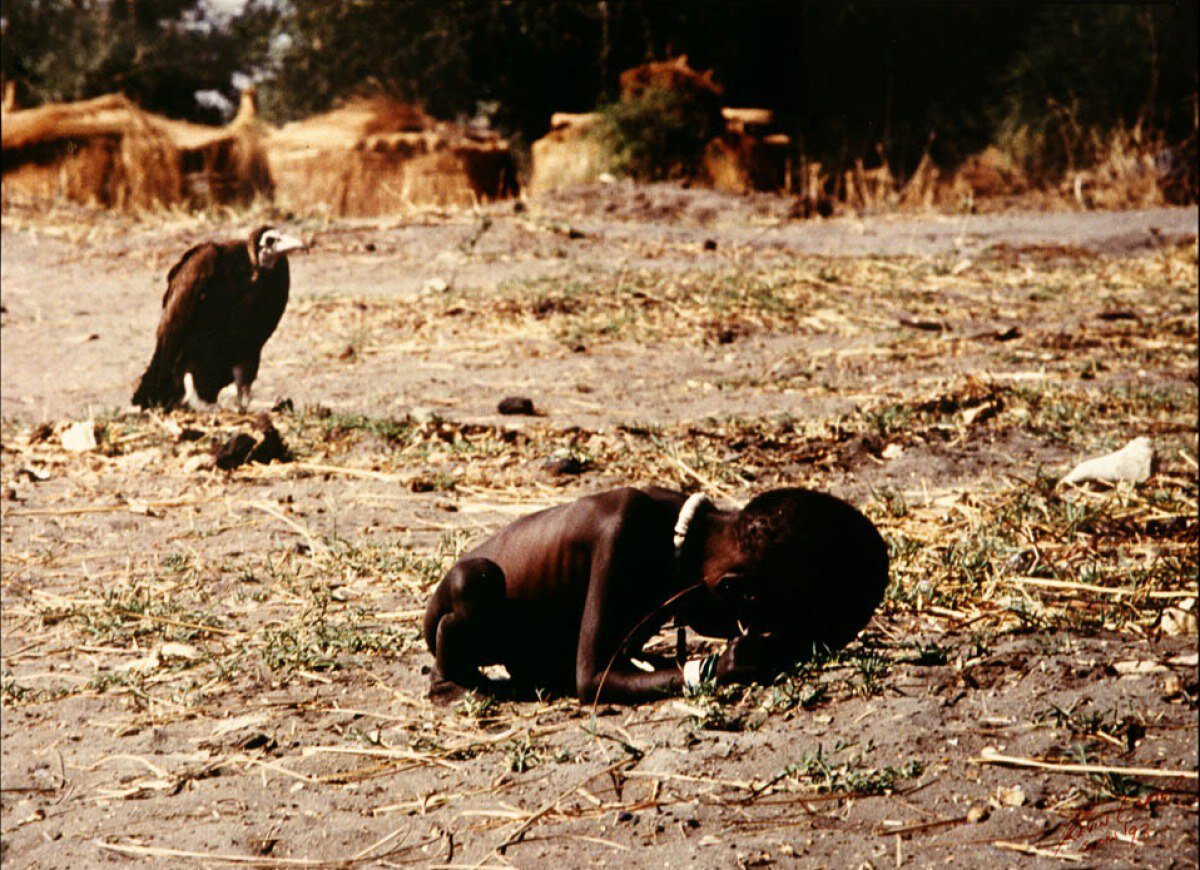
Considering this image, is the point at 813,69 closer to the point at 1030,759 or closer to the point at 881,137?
the point at 881,137

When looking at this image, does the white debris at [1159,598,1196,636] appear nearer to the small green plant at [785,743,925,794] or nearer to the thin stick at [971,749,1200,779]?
the thin stick at [971,749,1200,779]

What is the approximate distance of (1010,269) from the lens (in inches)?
370

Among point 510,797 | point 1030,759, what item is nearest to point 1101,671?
point 1030,759

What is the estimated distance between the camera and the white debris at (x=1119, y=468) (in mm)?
4516

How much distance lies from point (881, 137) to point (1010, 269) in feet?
33.2

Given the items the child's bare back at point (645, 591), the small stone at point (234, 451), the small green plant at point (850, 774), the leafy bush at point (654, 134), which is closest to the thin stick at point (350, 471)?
the small stone at point (234, 451)

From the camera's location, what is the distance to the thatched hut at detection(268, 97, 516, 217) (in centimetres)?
490

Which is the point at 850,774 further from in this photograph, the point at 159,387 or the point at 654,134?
the point at 654,134

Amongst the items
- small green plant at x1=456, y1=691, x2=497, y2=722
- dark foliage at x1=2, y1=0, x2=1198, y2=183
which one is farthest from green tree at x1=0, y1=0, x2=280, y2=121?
small green plant at x1=456, y1=691, x2=497, y2=722

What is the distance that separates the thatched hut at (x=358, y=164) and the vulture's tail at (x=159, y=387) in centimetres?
82

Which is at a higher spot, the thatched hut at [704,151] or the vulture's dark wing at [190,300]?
the thatched hut at [704,151]

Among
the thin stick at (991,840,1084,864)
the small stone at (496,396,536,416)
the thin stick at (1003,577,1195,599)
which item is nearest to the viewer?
the thin stick at (991,840,1084,864)

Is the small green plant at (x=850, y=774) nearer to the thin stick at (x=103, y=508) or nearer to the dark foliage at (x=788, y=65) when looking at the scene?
the thin stick at (x=103, y=508)

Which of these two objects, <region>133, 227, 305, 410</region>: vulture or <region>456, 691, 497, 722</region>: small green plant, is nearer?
<region>456, 691, 497, 722</region>: small green plant
